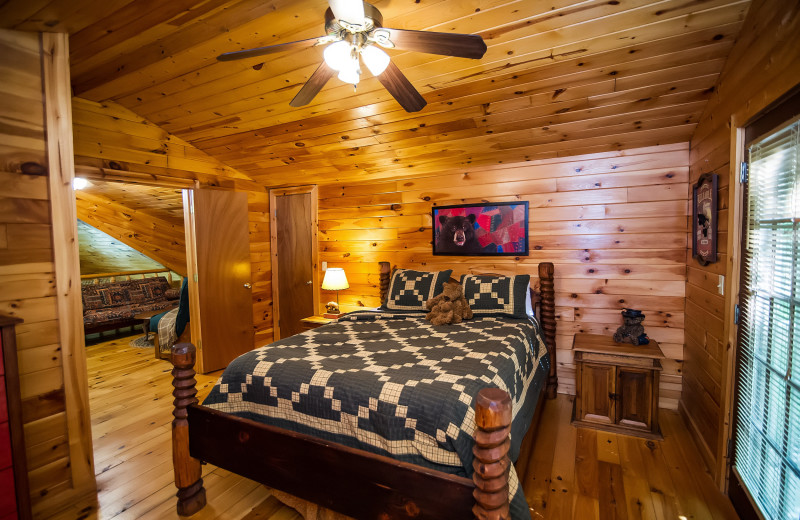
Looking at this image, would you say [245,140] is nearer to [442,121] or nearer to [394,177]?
[394,177]

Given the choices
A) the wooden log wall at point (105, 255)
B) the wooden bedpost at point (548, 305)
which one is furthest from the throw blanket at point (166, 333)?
the wooden bedpost at point (548, 305)

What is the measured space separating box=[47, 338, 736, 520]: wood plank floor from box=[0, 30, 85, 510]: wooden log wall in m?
0.36

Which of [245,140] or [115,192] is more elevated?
[245,140]

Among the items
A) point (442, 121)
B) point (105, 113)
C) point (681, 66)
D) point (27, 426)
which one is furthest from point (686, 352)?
point (105, 113)

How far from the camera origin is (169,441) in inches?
96.1

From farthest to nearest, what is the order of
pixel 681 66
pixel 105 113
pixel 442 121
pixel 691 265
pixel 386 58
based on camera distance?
pixel 105 113, pixel 442 121, pixel 691 265, pixel 681 66, pixel 386 58

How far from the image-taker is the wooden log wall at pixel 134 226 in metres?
4.55

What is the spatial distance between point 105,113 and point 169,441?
2.51m

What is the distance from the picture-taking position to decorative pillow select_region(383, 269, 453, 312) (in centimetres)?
304

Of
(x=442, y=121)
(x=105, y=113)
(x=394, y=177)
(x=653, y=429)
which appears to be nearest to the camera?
(x=653, y=429)

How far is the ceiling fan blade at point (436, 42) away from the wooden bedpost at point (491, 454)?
3.86 ft

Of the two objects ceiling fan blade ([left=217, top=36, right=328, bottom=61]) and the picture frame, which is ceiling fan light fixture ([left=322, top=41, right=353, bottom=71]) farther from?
the picture frame

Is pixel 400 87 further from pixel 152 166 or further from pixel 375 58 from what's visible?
pixel 152 166

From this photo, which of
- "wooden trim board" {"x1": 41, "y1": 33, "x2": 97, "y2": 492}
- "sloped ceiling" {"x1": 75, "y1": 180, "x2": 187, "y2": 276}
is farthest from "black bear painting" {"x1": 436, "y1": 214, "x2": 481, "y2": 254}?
"sloped ceiling" {"x1": 75, "y1": 180, "x2": 187, "y2": 276}
